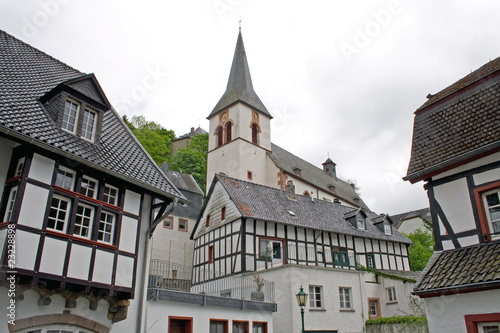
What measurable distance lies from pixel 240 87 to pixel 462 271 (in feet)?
122

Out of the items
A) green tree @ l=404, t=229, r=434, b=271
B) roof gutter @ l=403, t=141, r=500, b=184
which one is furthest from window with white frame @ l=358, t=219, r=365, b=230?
roof gutter @ l=403, t=141, r=500, b=184

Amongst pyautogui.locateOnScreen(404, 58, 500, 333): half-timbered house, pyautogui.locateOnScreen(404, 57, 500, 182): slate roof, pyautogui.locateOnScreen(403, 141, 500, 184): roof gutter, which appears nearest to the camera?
pyautogui.locateOnScreen(404, 58, 500, 333): half-timbered house

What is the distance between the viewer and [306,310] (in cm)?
1883

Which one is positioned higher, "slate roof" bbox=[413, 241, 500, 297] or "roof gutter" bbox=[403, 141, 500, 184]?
"roof gutter" bbox=[403, 141, 500, 184]

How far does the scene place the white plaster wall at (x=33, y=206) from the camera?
9.07m

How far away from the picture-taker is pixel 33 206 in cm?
930

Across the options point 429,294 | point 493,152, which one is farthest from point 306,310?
point 493,152

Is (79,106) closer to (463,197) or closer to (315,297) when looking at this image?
(463,197)

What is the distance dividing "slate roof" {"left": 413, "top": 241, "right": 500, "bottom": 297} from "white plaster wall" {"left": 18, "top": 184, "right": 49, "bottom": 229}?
29.6 ft

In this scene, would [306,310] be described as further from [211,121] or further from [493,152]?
[211,121]

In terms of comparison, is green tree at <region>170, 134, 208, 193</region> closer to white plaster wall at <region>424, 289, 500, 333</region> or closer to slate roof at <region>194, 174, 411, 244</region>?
slate roof at <region>194, 174, 411, 244</region>

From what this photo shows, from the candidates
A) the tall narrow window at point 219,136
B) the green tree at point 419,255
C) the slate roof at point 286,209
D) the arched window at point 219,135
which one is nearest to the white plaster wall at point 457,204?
the slate roof at point 286,209

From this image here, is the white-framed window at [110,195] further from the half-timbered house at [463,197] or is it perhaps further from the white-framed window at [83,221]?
the half-timbered house at [463,197]

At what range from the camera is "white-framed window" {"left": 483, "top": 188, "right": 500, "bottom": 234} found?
34.2ft
